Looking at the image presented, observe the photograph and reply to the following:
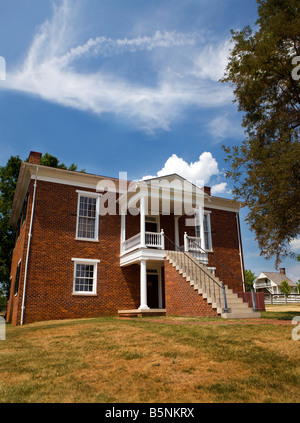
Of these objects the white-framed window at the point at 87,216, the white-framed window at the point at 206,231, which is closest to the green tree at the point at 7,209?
the white-framed window at the point at 87,216

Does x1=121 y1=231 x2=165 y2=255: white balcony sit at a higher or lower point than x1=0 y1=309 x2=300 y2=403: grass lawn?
higher

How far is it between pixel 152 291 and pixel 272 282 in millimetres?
52585

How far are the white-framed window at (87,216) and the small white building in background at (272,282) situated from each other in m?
54.3

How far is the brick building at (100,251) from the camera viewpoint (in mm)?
15406

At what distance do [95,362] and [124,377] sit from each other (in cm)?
109

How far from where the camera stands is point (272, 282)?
6488 cm

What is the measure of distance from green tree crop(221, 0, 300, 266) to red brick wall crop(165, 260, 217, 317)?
3211 mm

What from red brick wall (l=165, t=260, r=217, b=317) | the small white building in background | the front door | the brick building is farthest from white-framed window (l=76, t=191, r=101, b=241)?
the small white building in background

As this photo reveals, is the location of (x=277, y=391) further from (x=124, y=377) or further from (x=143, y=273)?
(x=143, y=273)

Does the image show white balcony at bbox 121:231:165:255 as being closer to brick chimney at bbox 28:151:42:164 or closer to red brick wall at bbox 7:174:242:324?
red brick wall at bbox 7:174:242:324

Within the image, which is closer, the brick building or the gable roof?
the brick building

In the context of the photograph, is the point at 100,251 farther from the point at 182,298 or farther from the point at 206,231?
the point at 206,231

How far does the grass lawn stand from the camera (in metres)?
4.43
